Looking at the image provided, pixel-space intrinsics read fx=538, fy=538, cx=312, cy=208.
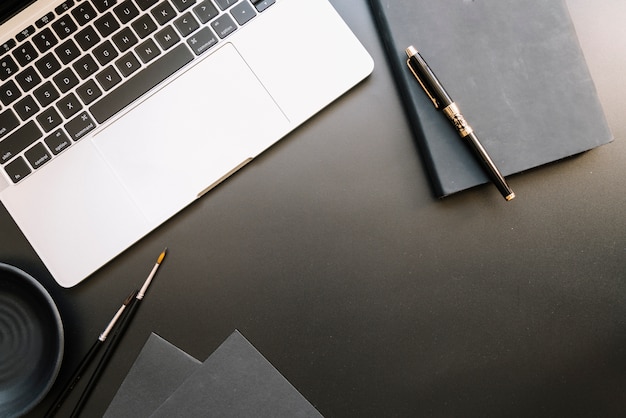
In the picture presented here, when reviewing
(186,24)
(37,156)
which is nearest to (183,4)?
(186,24)

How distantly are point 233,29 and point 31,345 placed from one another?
1.39 feet

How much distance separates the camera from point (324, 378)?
0.62m

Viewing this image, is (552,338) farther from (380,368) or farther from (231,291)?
(231,291)

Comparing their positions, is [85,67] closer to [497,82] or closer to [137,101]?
[137,101]

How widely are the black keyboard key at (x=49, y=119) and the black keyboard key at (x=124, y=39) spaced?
10cm

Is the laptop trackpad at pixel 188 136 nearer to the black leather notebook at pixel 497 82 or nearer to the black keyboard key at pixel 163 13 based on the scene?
the black keyboard key at pixel 163 13

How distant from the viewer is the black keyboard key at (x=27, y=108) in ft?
1.99

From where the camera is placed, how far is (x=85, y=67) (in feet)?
2.01

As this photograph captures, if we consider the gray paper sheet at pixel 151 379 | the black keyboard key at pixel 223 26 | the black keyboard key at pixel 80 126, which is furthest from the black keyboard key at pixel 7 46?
the gray paper sheet at pixel 151 379

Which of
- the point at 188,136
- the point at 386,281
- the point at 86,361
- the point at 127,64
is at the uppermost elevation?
the point at 127,64

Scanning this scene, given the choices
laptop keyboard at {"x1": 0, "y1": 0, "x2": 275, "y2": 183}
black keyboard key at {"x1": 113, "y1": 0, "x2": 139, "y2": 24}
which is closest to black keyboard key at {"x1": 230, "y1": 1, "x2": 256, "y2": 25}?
laptop keyboard at {"x1": 0, "y1": 0, "x2": 275, "y2": 183}

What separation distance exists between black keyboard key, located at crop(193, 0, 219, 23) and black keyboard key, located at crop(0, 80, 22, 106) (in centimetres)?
22

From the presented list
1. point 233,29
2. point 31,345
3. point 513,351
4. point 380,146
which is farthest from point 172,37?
point 513,351

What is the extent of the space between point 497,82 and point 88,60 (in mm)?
467
